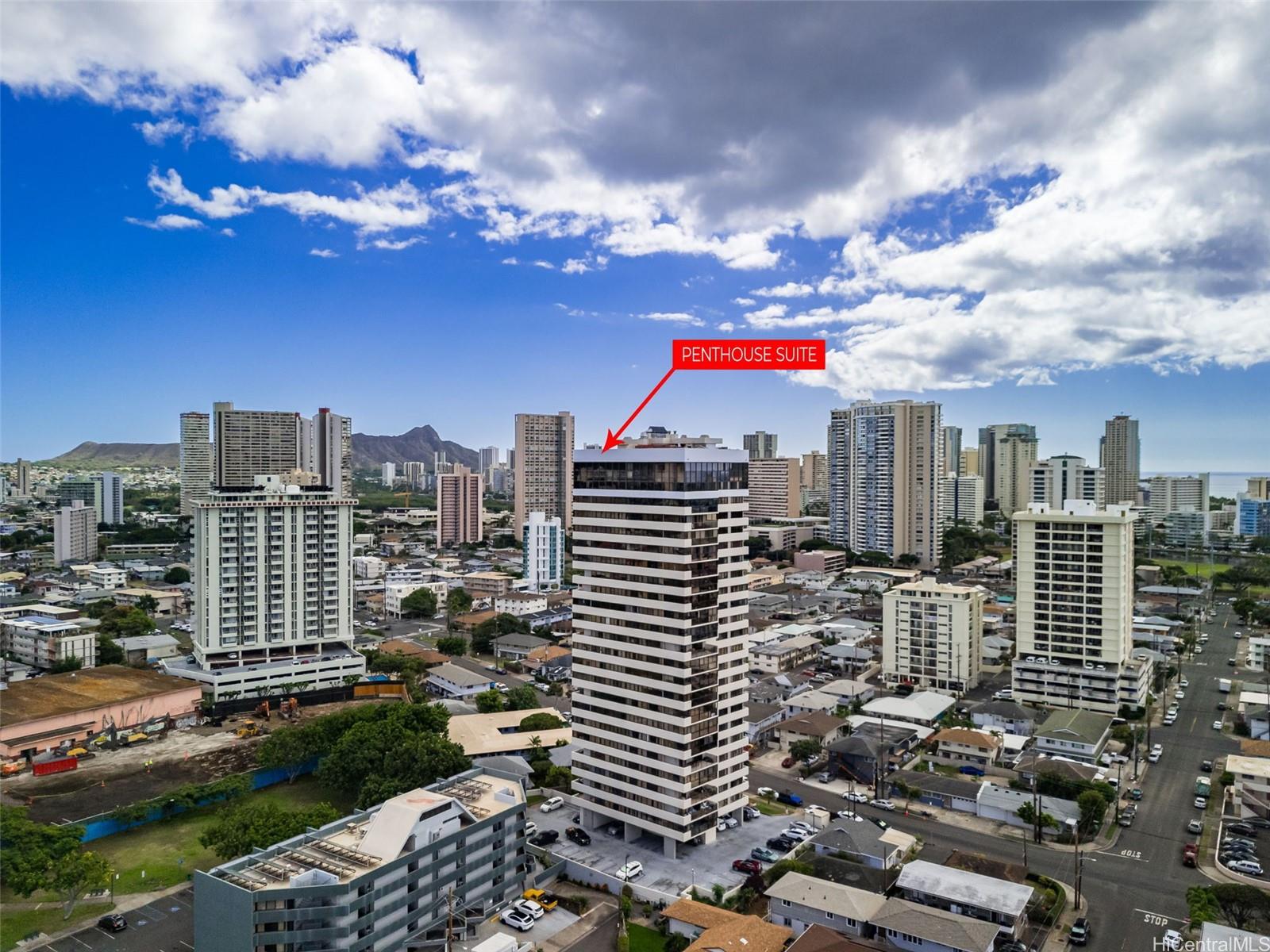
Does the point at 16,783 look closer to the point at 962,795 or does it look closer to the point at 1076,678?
the point at 962,795

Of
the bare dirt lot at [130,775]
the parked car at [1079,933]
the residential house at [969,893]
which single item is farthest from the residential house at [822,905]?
the bare dirt lot at [130,775]

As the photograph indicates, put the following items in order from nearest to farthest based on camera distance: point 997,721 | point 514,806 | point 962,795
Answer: point 514,806
point 962,795
point 997,721

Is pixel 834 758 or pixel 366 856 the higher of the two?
pixel 366 856

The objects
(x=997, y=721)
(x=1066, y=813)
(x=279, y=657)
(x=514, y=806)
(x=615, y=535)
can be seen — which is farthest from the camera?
(x=279, y=657)

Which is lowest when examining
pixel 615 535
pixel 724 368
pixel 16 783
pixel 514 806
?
pixel 16 783

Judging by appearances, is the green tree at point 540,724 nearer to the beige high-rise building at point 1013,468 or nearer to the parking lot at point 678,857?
the parking lot at point 678,857

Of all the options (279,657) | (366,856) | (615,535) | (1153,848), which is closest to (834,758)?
(1153,848)
